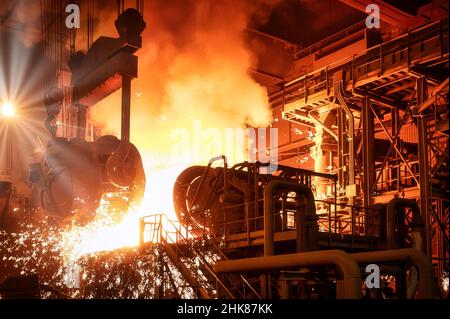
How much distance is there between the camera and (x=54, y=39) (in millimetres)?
18922

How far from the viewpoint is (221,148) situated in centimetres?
2391

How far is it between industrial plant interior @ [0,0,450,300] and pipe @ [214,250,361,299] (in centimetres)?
3

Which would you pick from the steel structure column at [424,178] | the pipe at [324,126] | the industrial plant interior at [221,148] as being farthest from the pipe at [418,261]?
the pipe at [324,126]

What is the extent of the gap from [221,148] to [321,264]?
15950 mm

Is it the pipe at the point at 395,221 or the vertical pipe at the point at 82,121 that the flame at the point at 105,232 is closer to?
the vertical pipe at the point at 82,121

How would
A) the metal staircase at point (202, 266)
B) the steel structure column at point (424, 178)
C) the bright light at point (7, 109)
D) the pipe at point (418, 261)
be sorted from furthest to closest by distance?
the bright light at point (7, 109), the steel structure column at point (424, 178), the metal staircase at point (202, 266), the pipe at point (418, 261)

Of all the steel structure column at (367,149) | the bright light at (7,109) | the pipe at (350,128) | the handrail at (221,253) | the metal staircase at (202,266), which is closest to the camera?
the handrail at (221,253)

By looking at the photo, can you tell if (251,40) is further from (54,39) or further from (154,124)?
(54,39)

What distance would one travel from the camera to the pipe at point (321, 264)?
766 cm

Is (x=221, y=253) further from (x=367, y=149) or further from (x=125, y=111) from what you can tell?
(x=367, y=149)

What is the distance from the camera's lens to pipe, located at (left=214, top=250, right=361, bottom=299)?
766 cm

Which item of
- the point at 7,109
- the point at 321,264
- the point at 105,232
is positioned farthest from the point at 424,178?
the point at 7,109

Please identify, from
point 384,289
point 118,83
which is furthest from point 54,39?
point 384,289

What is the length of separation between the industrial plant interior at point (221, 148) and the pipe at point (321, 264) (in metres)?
0.03
